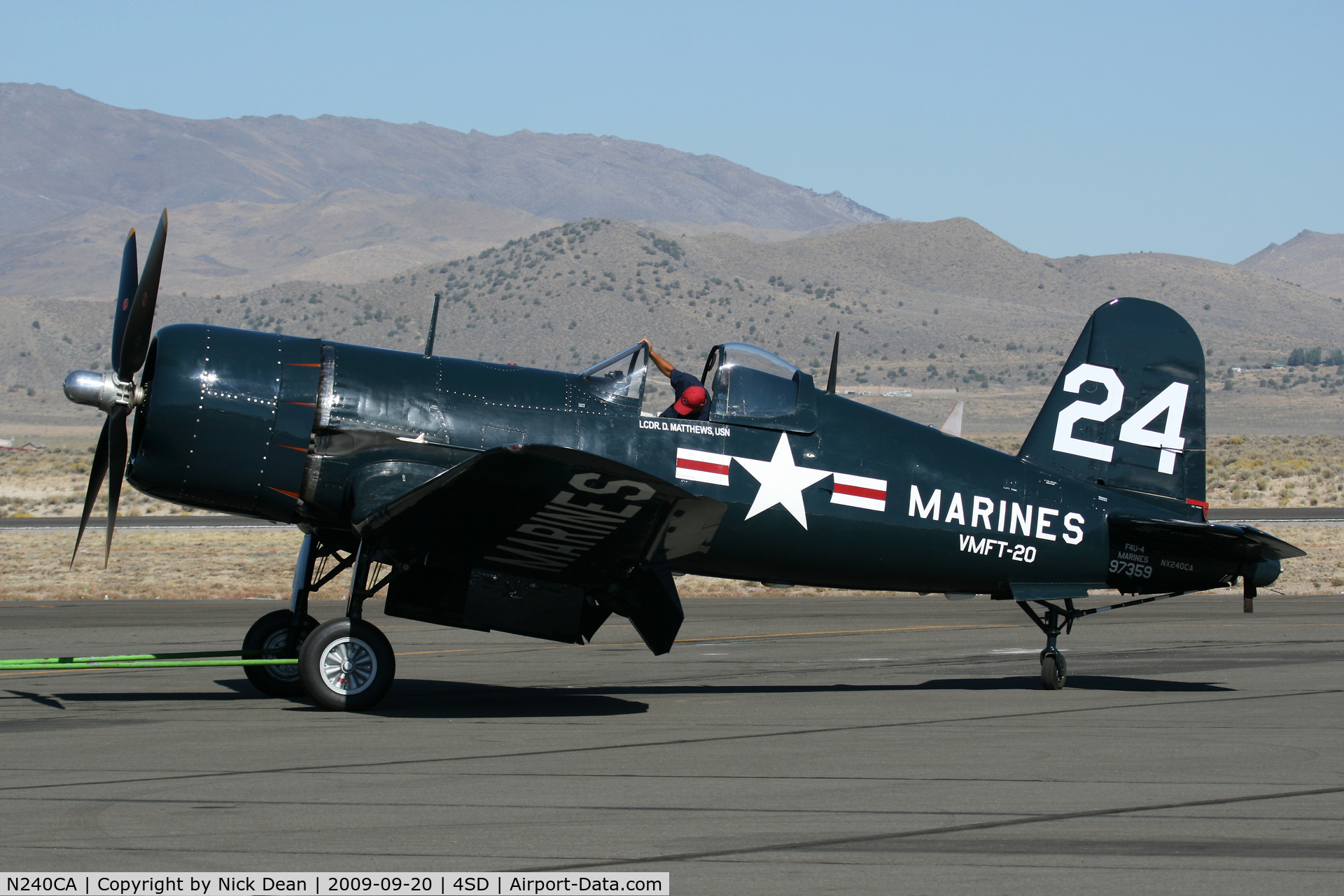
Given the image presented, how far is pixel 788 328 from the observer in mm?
143375

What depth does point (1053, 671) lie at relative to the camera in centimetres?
1036

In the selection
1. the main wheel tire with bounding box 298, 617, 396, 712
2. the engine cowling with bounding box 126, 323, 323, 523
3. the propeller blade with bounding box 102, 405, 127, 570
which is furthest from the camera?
the propeller blade with bounding box 102, 405, 127, 570

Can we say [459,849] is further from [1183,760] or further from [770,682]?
[770,682]

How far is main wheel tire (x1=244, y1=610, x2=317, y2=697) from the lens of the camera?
9.72 meters

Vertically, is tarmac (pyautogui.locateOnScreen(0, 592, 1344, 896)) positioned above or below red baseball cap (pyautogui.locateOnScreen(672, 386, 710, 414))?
below

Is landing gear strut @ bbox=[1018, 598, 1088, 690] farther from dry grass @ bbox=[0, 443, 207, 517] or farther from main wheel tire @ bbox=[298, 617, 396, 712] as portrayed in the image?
dry grass @ bbox=[0, 443, 207, 517]

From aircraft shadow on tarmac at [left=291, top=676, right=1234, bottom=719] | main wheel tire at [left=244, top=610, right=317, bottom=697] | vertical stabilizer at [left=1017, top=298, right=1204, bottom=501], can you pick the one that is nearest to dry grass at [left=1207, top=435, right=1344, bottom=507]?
vertical stabilizer at [left=1017, top=298, right=1204, bottom=501]

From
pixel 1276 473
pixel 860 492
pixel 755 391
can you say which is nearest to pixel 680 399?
pixel 755 391

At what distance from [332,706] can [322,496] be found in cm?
148

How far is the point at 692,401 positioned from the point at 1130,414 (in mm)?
4042

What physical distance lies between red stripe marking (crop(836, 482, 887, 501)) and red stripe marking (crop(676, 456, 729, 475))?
0.97m

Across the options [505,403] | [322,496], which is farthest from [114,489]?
[505,403]

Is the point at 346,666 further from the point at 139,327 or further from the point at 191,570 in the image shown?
the point at 191,570

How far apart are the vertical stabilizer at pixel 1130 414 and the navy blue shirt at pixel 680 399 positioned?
3066mm
